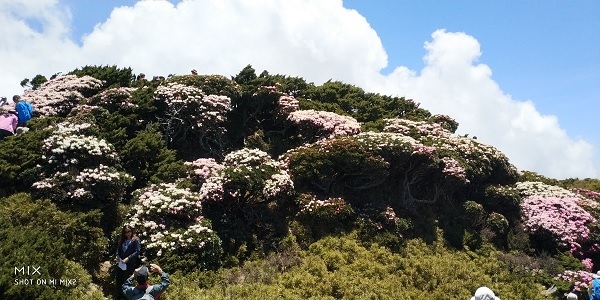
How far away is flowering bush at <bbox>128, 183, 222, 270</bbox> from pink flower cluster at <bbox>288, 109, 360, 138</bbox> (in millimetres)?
7002

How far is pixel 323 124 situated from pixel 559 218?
10.2m

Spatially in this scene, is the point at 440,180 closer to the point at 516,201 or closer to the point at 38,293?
the point at 516,201

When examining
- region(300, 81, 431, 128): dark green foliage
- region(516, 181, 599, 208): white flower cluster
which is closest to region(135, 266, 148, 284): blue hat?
region(300, 81, 431, 128): dark green foliage

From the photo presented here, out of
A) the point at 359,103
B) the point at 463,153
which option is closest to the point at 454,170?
the point at 463,153

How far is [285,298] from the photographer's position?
10.4 m

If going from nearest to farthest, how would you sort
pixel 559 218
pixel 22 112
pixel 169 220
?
pixel 169 220 → pixel 22 112 → pixel 559 218

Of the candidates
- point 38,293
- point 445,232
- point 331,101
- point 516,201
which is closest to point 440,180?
point 445,232

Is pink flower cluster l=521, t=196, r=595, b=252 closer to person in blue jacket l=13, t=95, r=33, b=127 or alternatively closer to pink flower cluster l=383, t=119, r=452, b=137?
pink flower cluster l=383, t=119, r=452, b=137

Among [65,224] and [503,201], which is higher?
[503,201]

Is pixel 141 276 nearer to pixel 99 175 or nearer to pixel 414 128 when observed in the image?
pixel 99 175

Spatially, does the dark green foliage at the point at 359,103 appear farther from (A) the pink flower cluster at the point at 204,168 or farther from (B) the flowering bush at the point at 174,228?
(B) the flowering bush at the point at 174,228

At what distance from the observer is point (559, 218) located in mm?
17406

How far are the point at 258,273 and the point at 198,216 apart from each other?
2455mm

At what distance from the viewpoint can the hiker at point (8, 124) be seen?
13.3m
